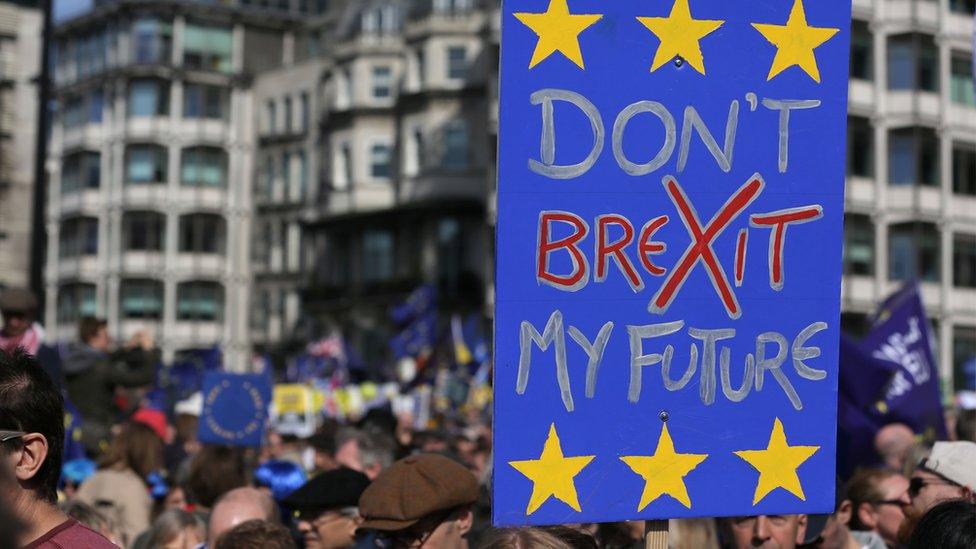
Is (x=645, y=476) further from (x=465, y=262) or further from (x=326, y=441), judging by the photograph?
(x=465, y=262)

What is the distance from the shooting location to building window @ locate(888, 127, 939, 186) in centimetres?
4428

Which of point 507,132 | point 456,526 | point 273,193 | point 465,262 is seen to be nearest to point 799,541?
point 456,526

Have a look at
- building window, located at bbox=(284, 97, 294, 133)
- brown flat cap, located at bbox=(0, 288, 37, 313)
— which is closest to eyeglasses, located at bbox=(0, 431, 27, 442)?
brown flat cap, located at bbox=(0, 288, 37, 313)

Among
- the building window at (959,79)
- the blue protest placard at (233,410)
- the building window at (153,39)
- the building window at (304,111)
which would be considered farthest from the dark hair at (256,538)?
the building window at (153,39)

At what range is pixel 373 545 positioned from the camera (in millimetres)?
6203

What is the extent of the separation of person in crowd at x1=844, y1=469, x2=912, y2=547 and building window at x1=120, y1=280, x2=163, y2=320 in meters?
63.6

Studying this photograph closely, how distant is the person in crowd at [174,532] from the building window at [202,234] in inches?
2513

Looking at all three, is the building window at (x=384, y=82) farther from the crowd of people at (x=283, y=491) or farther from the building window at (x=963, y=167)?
the crowd of people at (x=283, y=491)

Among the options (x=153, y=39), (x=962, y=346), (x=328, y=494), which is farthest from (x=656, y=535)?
(x=153, y=39)

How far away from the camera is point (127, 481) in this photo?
896 cm

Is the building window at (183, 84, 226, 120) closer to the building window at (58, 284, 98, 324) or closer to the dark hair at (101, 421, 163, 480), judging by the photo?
the building window at (58, 284, 98, 324)

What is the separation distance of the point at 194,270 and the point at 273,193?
4.94 meters

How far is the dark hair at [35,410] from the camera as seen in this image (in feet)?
11.3

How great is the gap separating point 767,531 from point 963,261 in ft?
135
